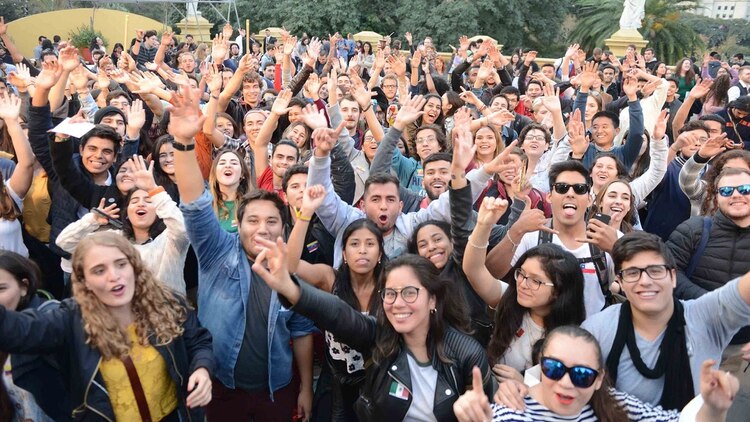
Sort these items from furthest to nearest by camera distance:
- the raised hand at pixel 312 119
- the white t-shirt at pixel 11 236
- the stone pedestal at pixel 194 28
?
the stone pedestal at pixel 194 28 < the raised hand at pixel 312 119 < the white t-shirt at pixel 11 236

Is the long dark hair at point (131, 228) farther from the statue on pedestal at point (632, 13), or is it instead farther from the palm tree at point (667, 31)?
the palm tree at point (667, 31)

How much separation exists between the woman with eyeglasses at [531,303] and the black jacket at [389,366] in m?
0.26

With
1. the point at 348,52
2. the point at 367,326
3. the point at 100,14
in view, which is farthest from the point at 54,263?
the point at 100,14

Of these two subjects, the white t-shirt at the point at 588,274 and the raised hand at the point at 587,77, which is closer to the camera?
the white t-shirt at the point at 588,274

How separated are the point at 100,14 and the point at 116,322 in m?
23.7

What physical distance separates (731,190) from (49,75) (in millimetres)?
4626

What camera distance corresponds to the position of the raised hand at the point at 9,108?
4.37 m

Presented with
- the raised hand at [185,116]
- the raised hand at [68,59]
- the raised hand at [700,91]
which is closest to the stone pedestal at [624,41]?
the raised hand at [700,91]

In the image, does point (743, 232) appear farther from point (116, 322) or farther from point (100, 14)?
point (100, 14)

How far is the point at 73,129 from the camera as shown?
13.5ft

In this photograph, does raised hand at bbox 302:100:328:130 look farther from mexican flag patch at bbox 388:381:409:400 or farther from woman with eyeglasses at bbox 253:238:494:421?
mexican flag patch at bbox 388:381:409:400

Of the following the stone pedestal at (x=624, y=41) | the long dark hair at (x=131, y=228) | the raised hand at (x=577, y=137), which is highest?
the stone pedestal at (x=624, y=41)

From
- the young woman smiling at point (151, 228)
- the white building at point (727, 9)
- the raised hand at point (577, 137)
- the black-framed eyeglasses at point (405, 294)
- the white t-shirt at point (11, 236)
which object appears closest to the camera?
the black-framed eyeglasses at point (405, 294)

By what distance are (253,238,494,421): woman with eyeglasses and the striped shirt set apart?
0.24m
